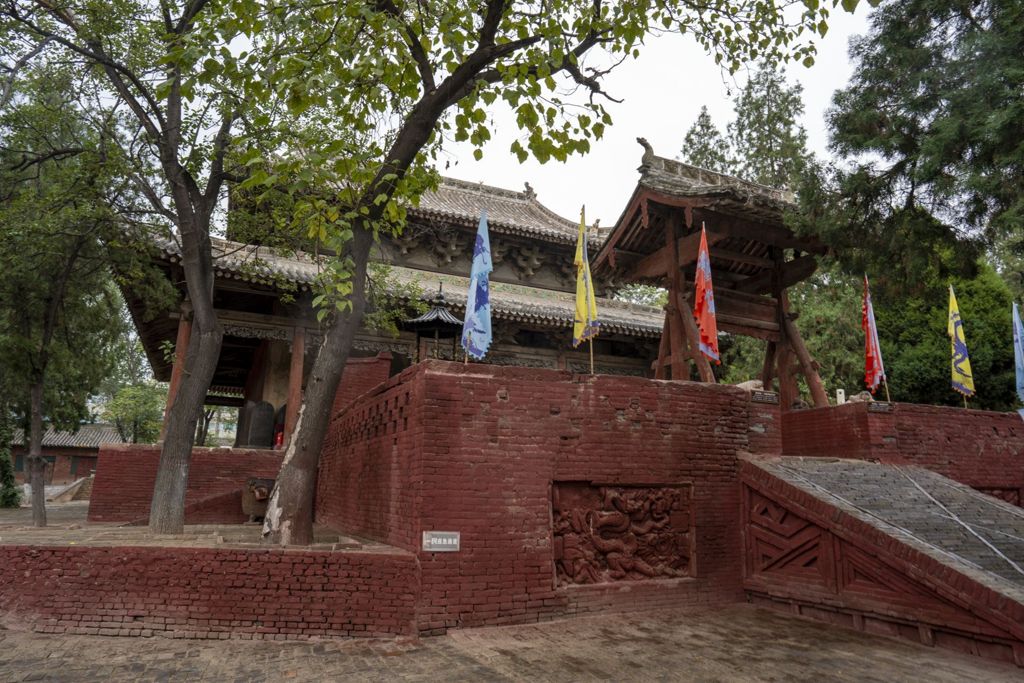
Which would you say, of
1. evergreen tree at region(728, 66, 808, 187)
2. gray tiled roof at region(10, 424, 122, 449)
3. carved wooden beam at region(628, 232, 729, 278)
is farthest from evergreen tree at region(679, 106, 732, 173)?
gray tiled roof at region(10, 424, 122, 449)

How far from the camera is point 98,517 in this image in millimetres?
11703

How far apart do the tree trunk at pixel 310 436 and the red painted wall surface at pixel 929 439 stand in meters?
7.04

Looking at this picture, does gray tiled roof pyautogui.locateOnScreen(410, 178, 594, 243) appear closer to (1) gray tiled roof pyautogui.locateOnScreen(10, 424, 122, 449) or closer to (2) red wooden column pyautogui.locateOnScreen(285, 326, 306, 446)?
(2) red wooden column pyautogui.locateOnScreen(285, 326, 306, 446)

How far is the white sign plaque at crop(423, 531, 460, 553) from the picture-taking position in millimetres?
5934

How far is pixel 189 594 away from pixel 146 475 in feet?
25.3

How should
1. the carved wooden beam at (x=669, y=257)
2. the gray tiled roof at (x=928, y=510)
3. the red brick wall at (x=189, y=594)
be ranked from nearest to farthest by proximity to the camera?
the red brick wall at (x=189, y=594) < the gray tiled roof at (x=928, y=510) < the carved wooden beam at (x=669, y=257)

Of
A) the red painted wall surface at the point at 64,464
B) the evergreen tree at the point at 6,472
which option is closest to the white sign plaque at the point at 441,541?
the evergreen tree at the point at 6,472

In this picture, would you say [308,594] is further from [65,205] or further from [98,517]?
[98,517]

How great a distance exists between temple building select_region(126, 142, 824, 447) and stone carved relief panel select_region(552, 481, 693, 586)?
258cm

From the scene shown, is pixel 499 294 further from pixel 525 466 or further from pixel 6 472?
pixel 6 472

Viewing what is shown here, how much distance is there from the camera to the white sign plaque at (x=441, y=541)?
593 cm

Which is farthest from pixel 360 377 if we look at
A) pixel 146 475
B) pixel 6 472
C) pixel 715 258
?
pixel 6 472

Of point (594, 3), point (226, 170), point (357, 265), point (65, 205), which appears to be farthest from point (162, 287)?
point (594, 3)

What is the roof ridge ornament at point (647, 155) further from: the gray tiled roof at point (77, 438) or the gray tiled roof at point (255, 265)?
the gray tiled roof at point (77, 438)
